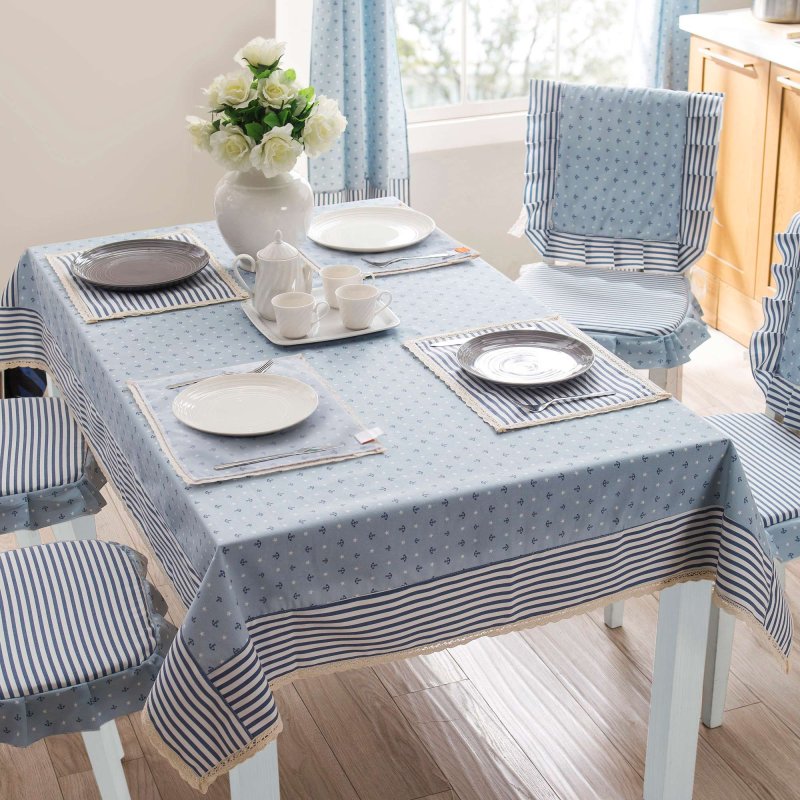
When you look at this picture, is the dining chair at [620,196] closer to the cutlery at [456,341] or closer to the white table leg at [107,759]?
the cutlery at [456,341]

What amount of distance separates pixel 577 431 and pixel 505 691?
0.81 metres

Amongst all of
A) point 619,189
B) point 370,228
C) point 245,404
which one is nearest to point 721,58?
point 619,189

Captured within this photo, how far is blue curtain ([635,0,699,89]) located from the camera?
3.91 metres

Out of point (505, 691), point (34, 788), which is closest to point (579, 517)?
point (505, 691)

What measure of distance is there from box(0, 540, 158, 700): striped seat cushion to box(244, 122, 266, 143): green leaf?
Answer: 2.60ft

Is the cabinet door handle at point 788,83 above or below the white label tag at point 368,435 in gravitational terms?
above

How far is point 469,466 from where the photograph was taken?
1640 millimetres

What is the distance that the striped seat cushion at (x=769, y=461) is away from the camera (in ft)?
6.57

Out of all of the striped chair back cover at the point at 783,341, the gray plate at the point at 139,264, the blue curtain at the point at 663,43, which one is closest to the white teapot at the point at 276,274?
the gray plate at the point at 139,264

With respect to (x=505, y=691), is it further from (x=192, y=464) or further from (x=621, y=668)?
(x=192, y=464)

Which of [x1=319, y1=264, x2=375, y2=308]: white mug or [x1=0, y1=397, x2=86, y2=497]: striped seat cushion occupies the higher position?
[x1=319, y1=264, x2=375, y2=308]: white mug

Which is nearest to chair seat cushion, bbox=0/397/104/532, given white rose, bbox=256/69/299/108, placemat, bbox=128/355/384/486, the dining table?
the dining table

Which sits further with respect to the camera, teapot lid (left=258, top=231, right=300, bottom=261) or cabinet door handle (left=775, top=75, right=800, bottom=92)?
cabinet door handle (left=775, top=75, right=800, bottom=92)

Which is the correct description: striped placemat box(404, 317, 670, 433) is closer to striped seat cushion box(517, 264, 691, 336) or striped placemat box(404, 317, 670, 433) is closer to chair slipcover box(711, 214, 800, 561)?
chair slipcover box(711, 214, 800, 561)
